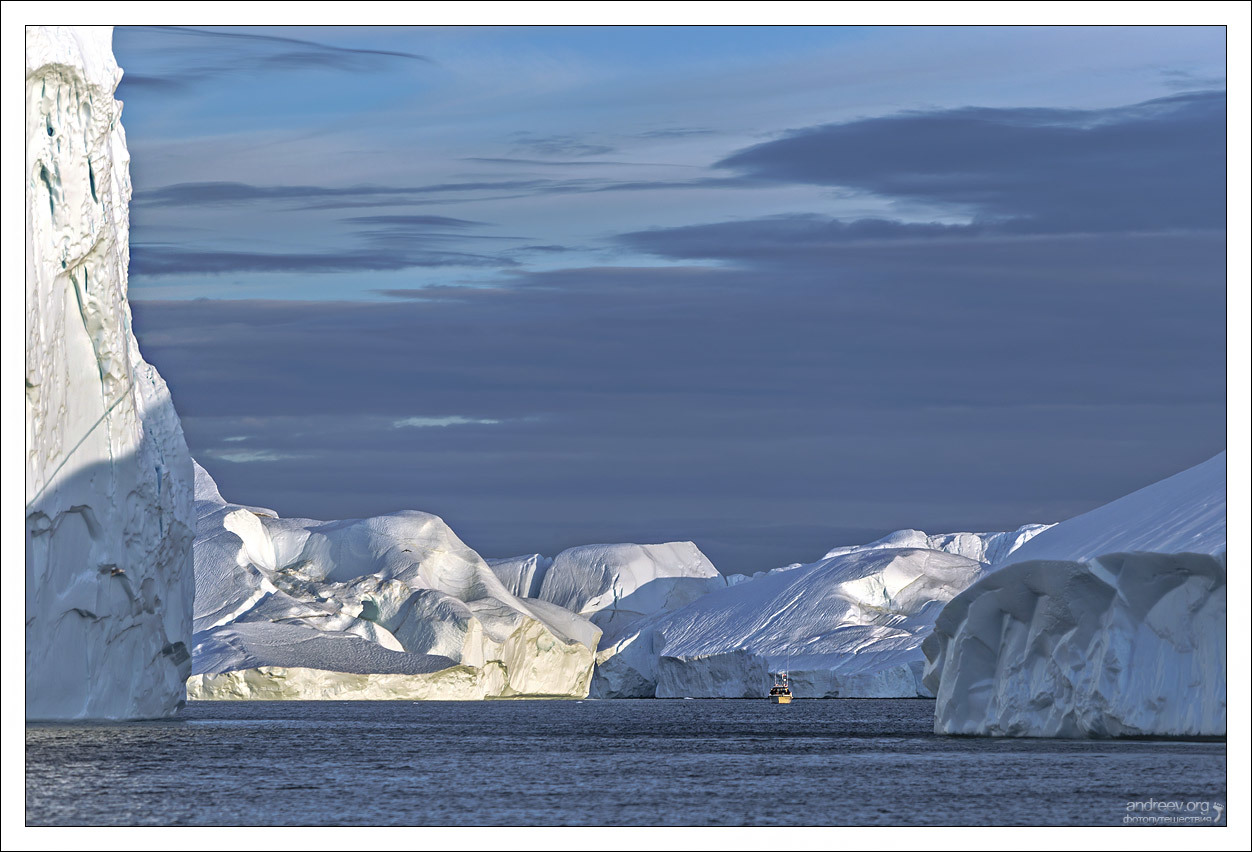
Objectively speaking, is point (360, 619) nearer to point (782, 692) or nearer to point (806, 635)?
point (782, 692)

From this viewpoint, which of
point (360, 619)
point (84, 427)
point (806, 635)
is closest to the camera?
point (84, 427)

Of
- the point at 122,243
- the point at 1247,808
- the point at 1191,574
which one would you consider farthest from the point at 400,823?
the point at 122,243

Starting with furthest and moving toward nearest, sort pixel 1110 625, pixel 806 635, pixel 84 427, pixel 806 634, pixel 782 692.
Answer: pixel 806 634
pixel 806 635
pixel 782 692
pixel 84 427
pixel 1110 625

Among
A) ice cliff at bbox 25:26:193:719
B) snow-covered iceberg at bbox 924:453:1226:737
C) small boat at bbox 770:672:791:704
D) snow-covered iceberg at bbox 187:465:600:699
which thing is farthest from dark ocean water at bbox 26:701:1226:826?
A: small boat at bbox 770:672:791:704

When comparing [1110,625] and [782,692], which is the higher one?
[1110,625]

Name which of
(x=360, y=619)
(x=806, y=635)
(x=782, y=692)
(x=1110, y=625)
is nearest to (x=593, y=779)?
(x=1110, y=625)

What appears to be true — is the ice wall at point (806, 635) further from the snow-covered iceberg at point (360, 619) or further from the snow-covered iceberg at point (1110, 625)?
the snow-covered iceberg at point (1110, 625)

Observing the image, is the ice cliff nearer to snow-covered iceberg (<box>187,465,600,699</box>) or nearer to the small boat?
snow-covered iceberg (<box>187,465,600,699</box>)
